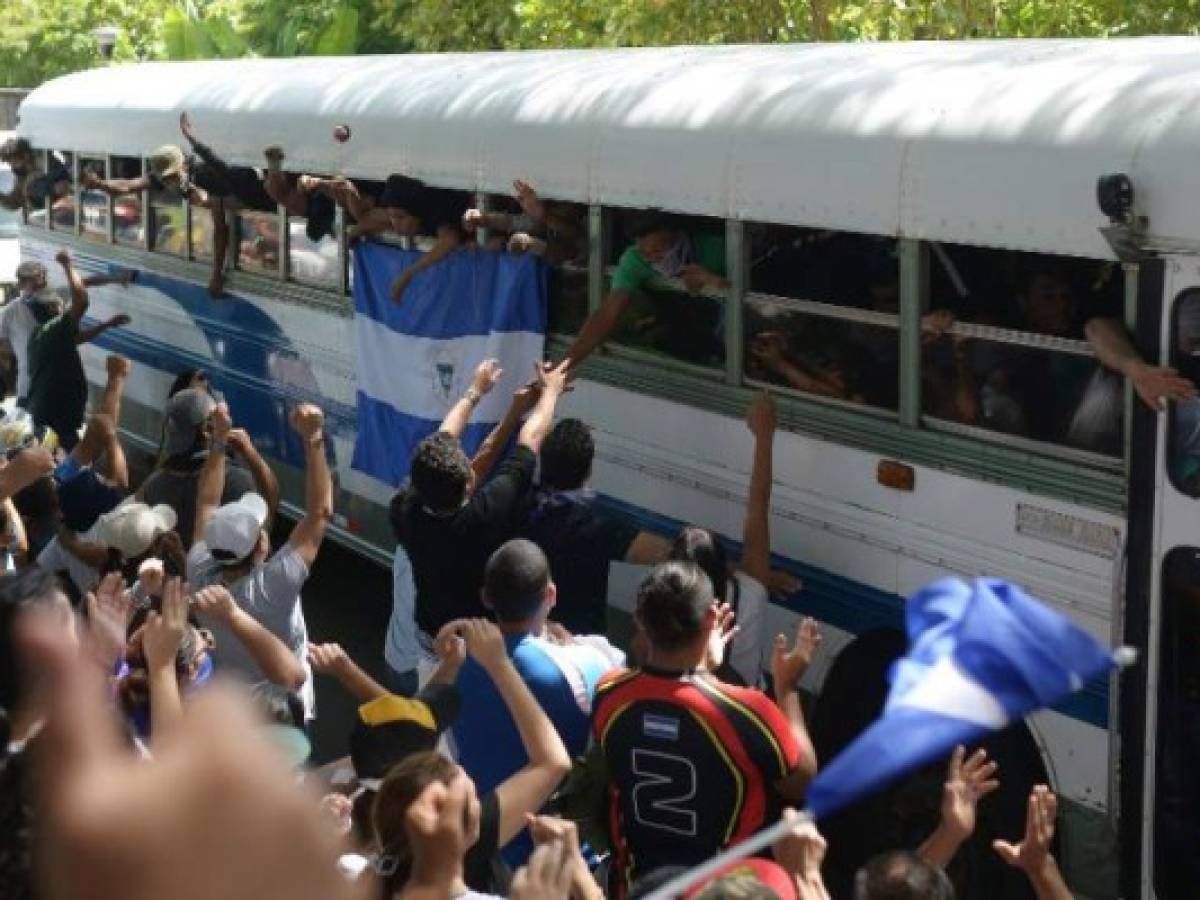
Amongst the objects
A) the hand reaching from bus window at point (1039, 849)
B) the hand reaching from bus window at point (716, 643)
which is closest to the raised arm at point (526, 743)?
the hand reaching from bus window at point (716, 643)

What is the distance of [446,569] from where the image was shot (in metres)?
6.36

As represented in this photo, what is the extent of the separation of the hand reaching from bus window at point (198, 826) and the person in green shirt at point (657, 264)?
17.5ft

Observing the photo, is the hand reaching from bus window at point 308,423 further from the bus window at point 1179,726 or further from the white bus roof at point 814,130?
the bus window at point 1179,726

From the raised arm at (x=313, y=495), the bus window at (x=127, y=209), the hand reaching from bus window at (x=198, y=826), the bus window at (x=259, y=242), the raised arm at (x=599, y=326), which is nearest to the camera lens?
the hand reaching from bus window at (x=198, y=826)

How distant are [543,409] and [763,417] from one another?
2.54 ft

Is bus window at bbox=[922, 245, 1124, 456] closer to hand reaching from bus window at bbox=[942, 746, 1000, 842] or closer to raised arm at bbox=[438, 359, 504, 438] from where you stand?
hand reaching from bus window at bbox=[942, 746, 1000, 842]

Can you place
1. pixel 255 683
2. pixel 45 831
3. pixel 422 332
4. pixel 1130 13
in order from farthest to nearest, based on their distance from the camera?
1. pixel 1130 13
2. pixel 422 332
3. pixel 255 683
4. pixel 45 831

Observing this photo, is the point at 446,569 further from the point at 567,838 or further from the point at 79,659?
the point at 79,659

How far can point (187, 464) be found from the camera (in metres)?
7.45

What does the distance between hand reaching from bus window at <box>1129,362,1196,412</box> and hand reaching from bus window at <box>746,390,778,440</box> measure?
5.17 feet

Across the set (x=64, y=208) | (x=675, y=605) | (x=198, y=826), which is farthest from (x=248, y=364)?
(x=198, y=826)

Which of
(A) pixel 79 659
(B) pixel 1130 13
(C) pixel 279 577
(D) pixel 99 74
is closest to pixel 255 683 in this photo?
(C) pixel 279 577

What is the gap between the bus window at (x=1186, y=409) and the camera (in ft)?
16.1

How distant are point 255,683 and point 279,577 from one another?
1.07ft
